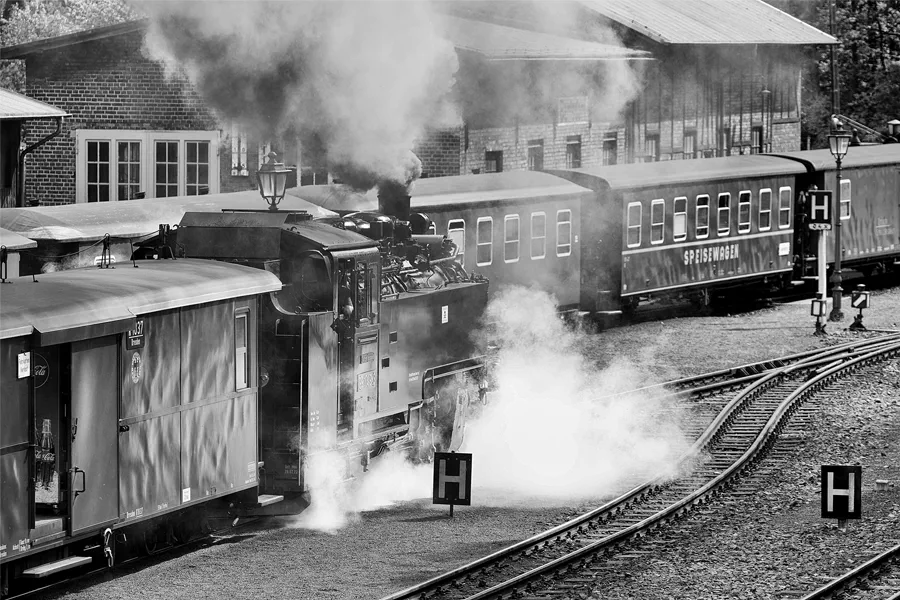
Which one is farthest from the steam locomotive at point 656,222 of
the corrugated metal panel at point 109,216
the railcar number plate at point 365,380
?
the railcar number plate at point 365,380

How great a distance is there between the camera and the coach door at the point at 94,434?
995 centimetres

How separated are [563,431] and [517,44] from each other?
44.8 ft

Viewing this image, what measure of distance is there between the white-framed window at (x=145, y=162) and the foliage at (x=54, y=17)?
40.1ft

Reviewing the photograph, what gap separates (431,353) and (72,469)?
5426 millimetres

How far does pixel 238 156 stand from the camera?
3009cm

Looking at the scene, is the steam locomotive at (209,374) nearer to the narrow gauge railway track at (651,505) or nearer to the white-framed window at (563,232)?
the narrow gauge railway track at (651,505)

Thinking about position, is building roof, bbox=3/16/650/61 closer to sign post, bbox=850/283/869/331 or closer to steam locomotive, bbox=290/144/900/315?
steam locomotive, bbox=290/144/900/315

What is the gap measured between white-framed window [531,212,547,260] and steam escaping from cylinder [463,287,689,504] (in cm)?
229

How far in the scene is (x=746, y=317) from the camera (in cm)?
2922

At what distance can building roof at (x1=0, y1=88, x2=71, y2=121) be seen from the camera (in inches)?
938

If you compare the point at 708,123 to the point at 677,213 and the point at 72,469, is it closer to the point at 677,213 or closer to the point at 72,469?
the point at 677,213

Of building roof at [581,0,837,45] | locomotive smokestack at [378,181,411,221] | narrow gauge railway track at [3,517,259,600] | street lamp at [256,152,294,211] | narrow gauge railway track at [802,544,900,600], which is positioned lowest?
narrow gauge railway track at [802,544,900,600]

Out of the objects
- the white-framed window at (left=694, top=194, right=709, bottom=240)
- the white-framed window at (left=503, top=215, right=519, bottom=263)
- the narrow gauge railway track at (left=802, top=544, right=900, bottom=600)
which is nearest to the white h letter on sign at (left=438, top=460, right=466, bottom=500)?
the narrow gauge railway track at (left=802, top=544, right=900, bottom=600)

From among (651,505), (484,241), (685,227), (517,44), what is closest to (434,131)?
(517,44)
